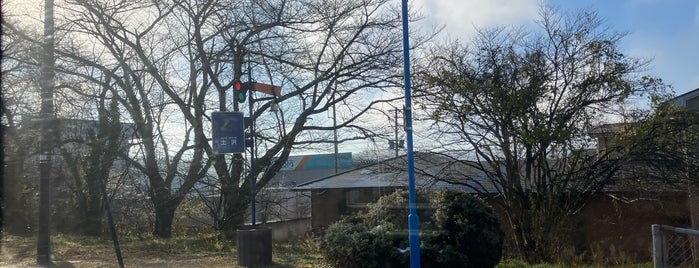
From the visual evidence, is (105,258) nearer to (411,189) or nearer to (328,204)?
(411,189)

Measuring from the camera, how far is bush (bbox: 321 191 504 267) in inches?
414

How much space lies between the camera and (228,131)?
1315 centimetres

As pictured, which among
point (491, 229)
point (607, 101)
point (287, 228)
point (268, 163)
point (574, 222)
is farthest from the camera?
point (287, 228)

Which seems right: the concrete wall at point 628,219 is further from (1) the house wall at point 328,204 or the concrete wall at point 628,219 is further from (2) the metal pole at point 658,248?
(1) the house wall at point 328,204

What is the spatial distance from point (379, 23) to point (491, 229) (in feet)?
30.5

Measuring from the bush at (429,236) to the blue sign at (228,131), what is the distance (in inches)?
116

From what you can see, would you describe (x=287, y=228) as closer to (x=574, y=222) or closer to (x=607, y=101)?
(x=574, y=222)

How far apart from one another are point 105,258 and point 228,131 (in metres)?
4.54

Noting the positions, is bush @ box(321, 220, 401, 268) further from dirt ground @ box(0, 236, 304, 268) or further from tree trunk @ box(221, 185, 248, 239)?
tree trunk @ box(221, 185, 248, 239)

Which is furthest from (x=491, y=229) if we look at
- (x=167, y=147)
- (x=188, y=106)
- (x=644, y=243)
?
(x=167, y=147)

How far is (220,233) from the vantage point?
1991 centimetres

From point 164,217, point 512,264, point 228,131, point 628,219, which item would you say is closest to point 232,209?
point 164,217

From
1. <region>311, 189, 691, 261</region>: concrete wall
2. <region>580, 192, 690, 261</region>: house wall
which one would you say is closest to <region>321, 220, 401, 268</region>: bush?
<region>311, 189, 691, 261</region>: concrete wall

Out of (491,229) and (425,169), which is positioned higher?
(425,169)
